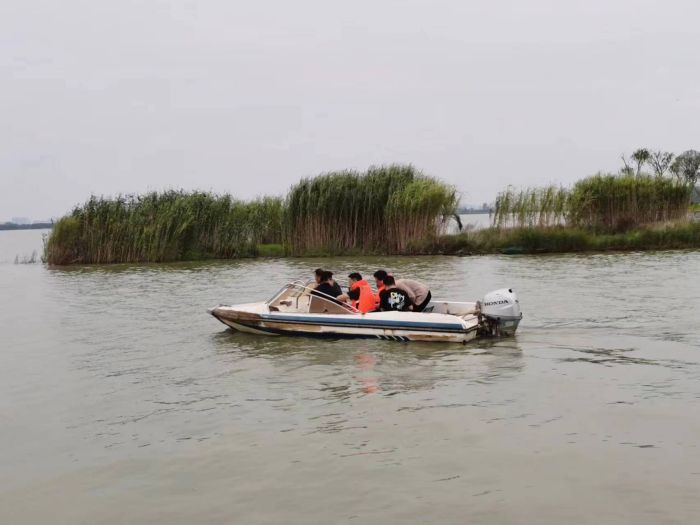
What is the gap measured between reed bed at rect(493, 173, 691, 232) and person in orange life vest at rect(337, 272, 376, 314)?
1948cm

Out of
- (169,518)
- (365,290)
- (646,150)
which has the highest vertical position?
(646,150)

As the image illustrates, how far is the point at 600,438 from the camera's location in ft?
22.9

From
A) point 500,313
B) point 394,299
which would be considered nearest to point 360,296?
point 394,299

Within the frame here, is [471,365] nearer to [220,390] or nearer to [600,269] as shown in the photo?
[220,390]

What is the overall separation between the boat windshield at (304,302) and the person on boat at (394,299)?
58cm

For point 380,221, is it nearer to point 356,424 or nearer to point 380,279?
point 380,279

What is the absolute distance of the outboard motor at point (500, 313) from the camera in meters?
12.1

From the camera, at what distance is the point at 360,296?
42.3 ft

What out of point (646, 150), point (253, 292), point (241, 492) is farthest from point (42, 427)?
point (646, 150)

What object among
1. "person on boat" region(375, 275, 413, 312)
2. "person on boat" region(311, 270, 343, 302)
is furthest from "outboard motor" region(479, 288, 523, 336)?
"person on boat" region(311, 270, 343, 302)

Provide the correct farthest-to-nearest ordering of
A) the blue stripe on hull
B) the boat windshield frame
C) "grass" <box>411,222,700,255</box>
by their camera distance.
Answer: "grass" <box>411,222,700,255</box> < the boat windshield frame < the blue stripe on hull

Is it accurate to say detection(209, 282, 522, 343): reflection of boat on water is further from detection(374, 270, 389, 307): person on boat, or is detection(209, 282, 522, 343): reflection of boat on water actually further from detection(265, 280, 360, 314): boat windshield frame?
detection(374, 270, 389, 307): person on boat

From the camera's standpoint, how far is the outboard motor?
1205 centimetres

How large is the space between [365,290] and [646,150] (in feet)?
152
